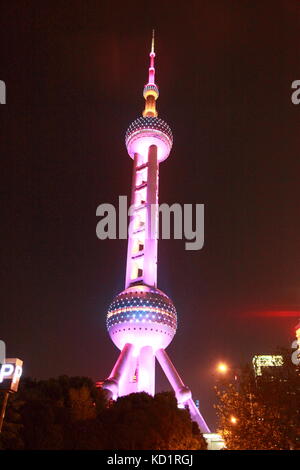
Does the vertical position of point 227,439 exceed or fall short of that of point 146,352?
it falls short

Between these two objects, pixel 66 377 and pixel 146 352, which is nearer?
pixel 66 377

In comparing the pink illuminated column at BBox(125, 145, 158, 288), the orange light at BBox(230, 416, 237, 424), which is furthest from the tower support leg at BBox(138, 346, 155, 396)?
the orange light at BBox(230, 416, 237, 424)

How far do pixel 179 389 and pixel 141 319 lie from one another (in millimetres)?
11481

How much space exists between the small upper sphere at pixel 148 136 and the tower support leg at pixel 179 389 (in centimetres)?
3822

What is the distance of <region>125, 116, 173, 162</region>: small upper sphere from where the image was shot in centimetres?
8688

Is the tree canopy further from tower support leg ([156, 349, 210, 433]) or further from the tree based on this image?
tower support leg ([156, 349, 210, 433])

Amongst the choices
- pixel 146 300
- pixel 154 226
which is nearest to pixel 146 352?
pixel 146 300

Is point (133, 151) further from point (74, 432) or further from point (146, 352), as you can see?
point (74, 432)

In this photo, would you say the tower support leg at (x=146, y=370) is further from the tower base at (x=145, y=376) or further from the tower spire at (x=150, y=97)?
the tower spire at (x=150, y=97)

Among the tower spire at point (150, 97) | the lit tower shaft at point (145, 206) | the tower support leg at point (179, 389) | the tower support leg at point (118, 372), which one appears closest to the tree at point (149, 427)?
the tower support leg at point (118, 372)

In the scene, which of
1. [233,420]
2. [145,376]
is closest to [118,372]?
[145,376]

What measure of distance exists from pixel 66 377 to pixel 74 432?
295 inches

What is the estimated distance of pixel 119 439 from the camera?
123 ft

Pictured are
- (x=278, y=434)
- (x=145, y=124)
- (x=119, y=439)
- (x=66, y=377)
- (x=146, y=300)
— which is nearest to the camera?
(x=278, y=434)
